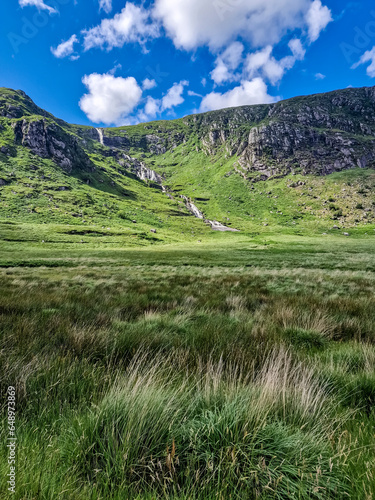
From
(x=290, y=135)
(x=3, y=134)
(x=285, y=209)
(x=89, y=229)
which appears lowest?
(x=89, y=229)

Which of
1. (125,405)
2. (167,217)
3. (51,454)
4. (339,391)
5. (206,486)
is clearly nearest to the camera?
(206,486)

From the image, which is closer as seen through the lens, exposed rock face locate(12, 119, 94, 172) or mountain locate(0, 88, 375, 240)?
mountain locate(0, 88, 375, 240)

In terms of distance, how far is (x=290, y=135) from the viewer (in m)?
192

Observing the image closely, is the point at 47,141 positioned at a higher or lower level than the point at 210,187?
higher

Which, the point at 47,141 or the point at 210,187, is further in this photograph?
the point at 210,187

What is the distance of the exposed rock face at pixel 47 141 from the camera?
466 ft

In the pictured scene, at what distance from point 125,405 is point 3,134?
19727 cm

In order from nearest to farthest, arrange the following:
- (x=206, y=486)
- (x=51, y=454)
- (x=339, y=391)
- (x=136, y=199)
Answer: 1. (x=206, y=486)
2. (x=51, y=454)
3. (x=339, y=391)
4. (x=136, y=199)

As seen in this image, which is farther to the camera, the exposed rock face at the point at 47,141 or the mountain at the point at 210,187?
the exposed rock face at the point at 47,141

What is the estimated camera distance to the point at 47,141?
147500 millimetres

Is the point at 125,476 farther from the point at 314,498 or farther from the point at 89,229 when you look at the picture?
the point at 89,229

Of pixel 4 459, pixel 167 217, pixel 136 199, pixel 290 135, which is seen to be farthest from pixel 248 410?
pixel 290 135

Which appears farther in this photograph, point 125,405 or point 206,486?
point 125,405

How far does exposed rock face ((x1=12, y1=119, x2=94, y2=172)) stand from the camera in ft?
466
